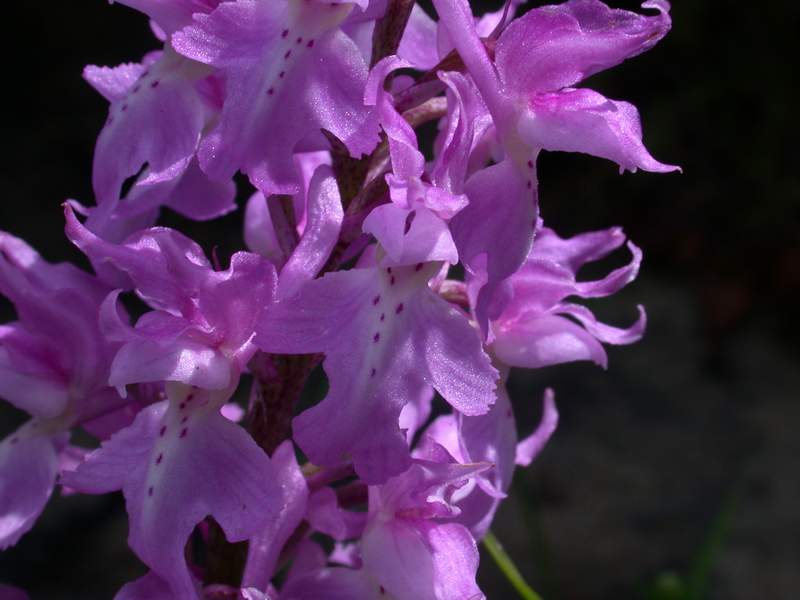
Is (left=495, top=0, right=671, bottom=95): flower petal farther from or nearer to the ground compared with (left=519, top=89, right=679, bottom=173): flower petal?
farther from the ground

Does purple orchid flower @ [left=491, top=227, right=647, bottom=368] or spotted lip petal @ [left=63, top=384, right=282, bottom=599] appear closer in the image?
spotted lip petal @ [left=63, top=384, right=282, bottom=599]

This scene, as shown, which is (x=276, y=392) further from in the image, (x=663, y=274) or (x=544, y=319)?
(x=663, y=274)

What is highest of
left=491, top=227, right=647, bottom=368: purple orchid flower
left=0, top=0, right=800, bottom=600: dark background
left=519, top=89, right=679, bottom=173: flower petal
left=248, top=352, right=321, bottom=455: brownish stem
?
left=519, top=89, right=679, bottom=173: flower petal

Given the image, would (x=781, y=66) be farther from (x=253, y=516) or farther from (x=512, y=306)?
(x=253, y=516)

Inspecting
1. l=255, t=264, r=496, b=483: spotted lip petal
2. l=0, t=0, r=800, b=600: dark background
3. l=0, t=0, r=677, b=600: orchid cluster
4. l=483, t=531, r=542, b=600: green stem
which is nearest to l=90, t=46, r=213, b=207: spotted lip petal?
l=0, t=0, r=677, b=600: orchid cluster

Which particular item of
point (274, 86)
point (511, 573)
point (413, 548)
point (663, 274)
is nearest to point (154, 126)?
point (274, 86)

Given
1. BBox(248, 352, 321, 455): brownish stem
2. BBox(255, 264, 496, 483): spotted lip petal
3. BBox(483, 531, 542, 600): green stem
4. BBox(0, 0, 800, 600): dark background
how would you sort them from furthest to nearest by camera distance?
BBox(0, 0, 800, 600): dark background, BBox(483, 531, 542, 600): green stem, BBox(248, 352, 321, 455): brownish stem, BBox(255, 264, 496, 483): spotted lip petal

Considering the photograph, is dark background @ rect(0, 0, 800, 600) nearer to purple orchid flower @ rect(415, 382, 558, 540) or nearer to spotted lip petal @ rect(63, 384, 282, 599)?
purple orchid flower @ rect(415, 382, 558, 540)
